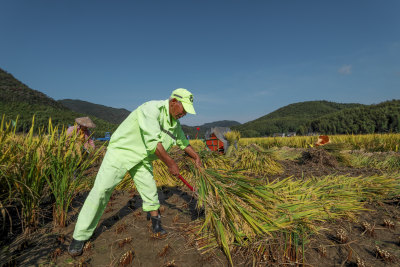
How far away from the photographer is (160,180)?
416 centimetres

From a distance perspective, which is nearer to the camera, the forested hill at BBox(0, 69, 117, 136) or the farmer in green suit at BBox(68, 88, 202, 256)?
the farmer in green suit at BBox(68, 88, 202, 256)

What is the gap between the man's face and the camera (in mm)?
2002

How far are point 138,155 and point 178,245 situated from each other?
97cm

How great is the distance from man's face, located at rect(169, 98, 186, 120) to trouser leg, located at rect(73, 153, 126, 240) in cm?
76

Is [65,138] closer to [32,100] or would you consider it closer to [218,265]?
[218,265]

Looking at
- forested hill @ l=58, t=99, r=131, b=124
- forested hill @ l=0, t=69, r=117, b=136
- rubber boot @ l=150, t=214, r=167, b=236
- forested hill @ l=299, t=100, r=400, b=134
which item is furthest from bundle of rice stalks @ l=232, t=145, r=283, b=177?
forested hill @ l=58, t=99, r=131, b=124

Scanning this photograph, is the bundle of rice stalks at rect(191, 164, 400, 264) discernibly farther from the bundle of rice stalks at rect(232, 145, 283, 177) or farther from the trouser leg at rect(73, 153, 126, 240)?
the bundle of rice stalks at rect(232, 145, 283, 177)

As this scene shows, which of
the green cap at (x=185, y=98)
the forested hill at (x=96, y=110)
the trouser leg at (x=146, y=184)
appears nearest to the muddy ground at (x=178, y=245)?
the trouser leg at (x=146, y=184)

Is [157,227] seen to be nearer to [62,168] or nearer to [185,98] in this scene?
[62,168]

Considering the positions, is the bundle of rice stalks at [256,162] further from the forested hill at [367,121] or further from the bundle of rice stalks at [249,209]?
the forested hill at [367,121]

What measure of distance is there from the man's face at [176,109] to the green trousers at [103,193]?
0.60 metres

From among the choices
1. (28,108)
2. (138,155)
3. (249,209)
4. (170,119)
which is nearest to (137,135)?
(138,155)

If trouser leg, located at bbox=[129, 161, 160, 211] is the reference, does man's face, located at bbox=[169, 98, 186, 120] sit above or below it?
above

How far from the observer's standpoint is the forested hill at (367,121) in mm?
27547
